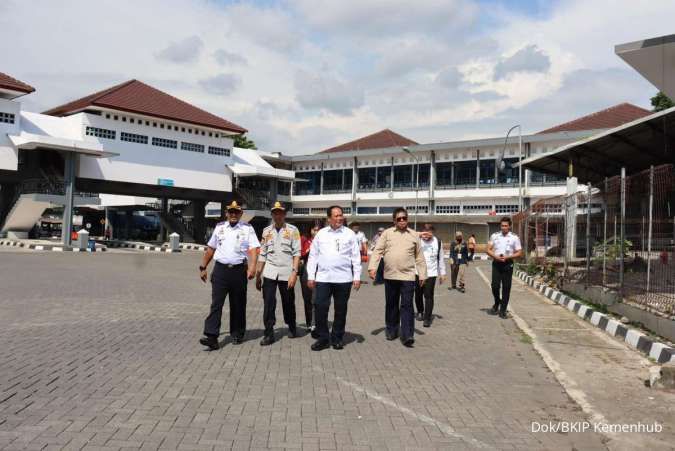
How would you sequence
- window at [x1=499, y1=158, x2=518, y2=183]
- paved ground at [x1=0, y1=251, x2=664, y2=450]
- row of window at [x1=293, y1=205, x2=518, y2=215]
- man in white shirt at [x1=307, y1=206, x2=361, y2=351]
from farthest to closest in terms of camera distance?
row of window at [x1=293, y1=205, x2=518, y2=215], window at [x1=499, y1=158, x2=518, y2=183], man in white shirt at [x1=307, y1=206, x2=361, y2=351], paved ground at [x1=0, y1=251, x2=664, y2=450]

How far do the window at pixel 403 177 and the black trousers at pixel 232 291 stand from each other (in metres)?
43.5

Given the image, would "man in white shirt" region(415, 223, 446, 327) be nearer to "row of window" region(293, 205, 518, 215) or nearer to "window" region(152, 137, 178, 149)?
"row of window" region(293, 205, 518, 215)

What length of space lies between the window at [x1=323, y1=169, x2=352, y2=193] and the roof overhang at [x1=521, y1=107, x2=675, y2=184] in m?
34.0

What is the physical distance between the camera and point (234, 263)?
6852 millimetres

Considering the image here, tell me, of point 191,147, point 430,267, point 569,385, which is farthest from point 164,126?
point 569,385

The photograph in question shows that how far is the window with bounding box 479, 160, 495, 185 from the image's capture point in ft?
148

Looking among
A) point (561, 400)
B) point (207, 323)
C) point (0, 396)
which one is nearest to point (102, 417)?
point (0, 396)

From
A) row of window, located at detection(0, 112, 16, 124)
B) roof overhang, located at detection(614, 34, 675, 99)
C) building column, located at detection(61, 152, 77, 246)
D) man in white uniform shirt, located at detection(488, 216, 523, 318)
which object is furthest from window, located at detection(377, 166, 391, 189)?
man in white uniform shirt, located at detection(488, 216, 523, 318)

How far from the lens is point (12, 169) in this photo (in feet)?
103

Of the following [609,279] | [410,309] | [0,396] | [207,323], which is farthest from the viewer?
[609,279]

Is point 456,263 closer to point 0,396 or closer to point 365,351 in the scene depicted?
point 365,351

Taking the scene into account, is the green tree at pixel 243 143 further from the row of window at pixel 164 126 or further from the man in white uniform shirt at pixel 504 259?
the man in white uniform shirt at pixel 504 259

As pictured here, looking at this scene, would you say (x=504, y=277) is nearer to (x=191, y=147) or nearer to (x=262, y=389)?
(x=262, y=389)

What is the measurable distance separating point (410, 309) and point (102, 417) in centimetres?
411
